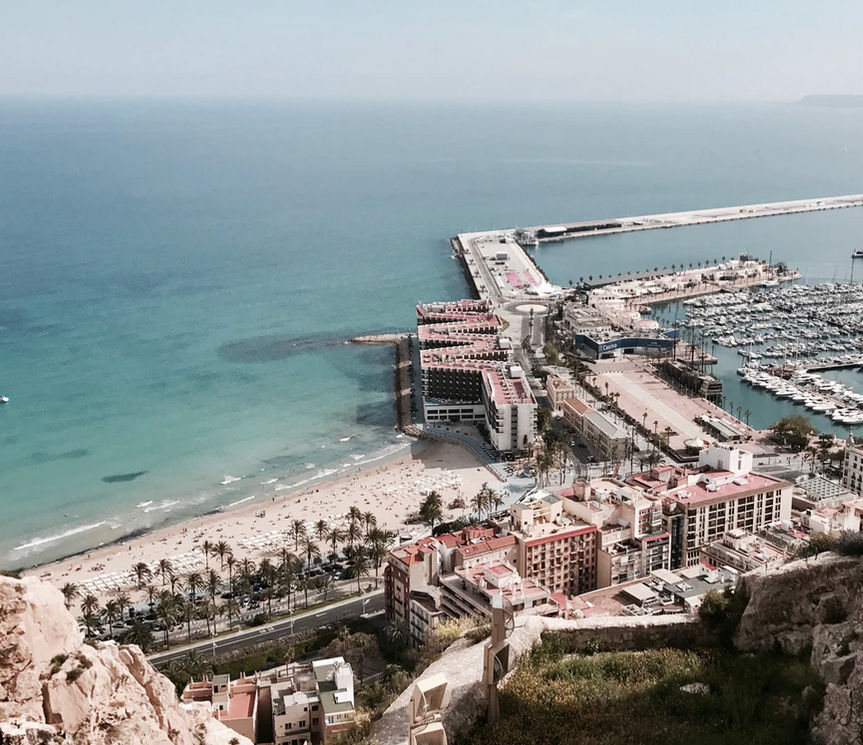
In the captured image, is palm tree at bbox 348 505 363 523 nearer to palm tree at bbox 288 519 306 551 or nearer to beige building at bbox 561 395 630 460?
palm tree at bbox 288 519 306 551

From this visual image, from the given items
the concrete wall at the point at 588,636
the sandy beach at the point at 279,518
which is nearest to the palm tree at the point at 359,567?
the sandy beach at the point at 279,518

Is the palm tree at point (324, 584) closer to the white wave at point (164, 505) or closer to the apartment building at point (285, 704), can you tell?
the apartment building at point (285, 704)

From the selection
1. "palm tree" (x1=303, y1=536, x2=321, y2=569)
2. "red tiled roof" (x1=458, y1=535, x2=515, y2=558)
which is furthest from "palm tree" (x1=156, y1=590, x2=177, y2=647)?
"red tiled roof" (x1=458, y1=535, x2=515, y2=558)

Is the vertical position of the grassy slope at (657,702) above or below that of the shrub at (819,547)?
below

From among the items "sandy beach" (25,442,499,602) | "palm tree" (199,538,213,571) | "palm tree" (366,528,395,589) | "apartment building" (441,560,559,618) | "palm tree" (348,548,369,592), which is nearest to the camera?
"apartment building" (441,560,559,618)

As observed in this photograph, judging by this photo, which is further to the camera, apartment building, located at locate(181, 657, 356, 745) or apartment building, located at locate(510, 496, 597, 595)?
apartment building, located at locate(510, 496, 597, 595)

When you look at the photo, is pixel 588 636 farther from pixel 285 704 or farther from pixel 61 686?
pixel 285 704

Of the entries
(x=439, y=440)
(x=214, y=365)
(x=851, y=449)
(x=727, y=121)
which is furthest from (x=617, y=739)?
(x=727, y=121)
